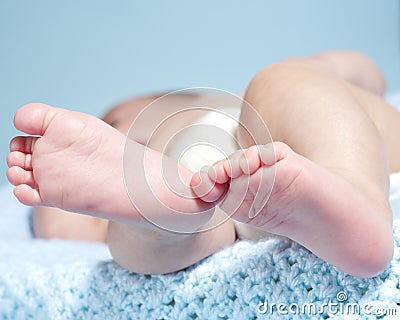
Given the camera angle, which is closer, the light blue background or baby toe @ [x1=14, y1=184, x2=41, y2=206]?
baby toe @ [x1=14, y1=184, x2=41, y2=206]

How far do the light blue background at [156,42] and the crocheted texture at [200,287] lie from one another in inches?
47.0

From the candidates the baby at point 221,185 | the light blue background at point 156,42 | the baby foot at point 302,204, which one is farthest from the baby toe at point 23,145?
the light blue background at point 156,42

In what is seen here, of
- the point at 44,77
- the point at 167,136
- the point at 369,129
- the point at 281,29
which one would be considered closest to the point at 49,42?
the point at 44,77

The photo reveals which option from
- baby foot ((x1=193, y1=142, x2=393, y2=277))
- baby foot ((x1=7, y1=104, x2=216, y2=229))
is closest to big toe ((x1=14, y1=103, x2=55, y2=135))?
baby foot ((x1=7, y1=104, x2=216, y2=229))

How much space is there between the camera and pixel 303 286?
663 mm

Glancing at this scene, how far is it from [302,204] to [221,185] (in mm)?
72

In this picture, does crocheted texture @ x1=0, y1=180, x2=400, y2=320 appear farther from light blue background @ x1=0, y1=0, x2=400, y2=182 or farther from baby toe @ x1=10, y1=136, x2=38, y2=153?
light blue background @ x1=0, y1=0, x2=400, y2=182

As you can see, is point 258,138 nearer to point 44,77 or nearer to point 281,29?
point 44,77

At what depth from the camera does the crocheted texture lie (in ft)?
2.12

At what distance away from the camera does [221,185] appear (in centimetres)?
58

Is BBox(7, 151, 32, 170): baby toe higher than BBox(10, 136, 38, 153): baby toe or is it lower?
Result: lower

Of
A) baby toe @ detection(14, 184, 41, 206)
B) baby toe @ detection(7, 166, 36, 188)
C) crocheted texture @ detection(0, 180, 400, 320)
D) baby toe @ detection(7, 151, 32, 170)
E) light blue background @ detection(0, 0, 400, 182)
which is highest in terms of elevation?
baby toe @ detection(7, 151, 32, 170)

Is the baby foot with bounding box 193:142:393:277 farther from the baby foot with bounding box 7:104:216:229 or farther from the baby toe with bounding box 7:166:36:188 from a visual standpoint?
the baby toe with bounding box 7:166:36:188

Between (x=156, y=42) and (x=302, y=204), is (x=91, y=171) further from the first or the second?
(x=156, y=42)
